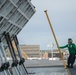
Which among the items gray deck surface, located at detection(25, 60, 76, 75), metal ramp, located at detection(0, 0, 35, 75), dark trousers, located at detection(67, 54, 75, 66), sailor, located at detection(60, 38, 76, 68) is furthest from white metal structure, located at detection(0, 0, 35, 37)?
dark trousers, located at detection(67, 54, 75, 66)

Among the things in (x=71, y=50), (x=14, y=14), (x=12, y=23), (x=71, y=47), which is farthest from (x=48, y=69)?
(x=14, y=14)

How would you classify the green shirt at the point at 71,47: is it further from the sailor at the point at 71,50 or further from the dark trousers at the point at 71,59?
the dark trousers at the point at 71,59

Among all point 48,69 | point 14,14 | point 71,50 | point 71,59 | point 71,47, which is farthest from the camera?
point 71,50

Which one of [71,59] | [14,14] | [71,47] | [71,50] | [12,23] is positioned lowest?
[71,59]

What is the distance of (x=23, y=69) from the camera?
779 inches

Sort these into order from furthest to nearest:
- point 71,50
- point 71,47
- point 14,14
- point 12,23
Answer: point 71,50 < point 71,47 < point 12,23 < point 14,14

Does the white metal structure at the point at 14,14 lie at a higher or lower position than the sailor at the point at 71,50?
higher

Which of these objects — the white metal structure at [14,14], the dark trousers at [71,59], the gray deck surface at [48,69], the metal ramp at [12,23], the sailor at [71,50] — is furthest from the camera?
the dark trousers at [71,59]

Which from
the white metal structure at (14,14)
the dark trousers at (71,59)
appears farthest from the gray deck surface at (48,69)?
the white metal structure at (14,14)

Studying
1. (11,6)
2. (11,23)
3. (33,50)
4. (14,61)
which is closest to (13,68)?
(14,61)

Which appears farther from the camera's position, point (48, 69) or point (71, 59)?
point (71, 59)

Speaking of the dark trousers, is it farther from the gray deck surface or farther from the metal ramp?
the metal ramp

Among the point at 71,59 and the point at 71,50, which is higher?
the point at 71,50

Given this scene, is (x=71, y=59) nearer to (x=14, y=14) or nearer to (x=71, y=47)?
(x=71, y=47)
